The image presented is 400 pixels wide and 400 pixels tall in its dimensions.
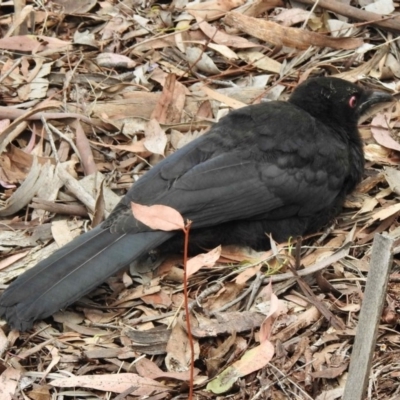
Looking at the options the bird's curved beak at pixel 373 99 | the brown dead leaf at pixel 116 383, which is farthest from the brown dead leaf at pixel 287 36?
the brown dead leaf at pixel 116 383

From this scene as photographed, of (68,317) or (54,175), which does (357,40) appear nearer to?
(54,175)

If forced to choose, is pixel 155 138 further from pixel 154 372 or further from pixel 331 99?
pixel 154 372

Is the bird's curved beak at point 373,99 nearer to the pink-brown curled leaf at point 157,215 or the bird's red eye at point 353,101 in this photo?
the bird's red eye at point 353,101

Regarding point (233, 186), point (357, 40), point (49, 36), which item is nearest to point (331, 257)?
point (233, 186)

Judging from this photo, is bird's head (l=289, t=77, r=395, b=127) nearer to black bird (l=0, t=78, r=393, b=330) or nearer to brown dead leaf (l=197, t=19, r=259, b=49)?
black bird (l=0, t=78, r=393, b=330)

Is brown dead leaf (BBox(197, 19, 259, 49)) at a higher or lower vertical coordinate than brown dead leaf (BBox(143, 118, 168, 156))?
higher

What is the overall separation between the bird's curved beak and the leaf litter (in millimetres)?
211

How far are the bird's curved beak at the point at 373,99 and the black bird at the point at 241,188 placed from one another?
165mm

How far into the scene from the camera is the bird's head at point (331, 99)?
610 centimetres

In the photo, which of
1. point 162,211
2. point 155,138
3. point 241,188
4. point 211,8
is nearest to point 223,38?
point 211,8

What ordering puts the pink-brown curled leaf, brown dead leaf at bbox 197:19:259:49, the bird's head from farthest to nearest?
brown dead leaf at bbox 197:19:259:49
the bird's head
the pink-brown curled leaf

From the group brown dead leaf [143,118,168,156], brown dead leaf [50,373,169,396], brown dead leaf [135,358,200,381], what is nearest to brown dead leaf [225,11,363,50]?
brown dead leaf [143,118,168,156]

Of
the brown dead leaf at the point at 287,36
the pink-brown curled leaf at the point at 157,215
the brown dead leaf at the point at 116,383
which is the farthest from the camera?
the brown dead leaf at the point at 287,36

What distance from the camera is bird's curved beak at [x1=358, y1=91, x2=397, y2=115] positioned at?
623cm
